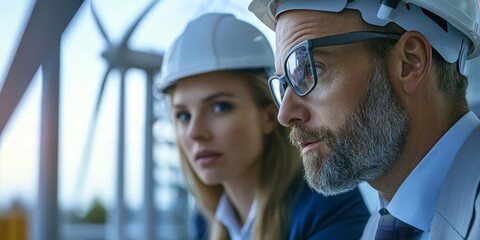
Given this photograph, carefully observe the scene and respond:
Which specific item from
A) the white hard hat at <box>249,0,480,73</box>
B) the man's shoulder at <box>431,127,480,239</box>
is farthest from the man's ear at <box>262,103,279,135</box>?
the man's shoulder at <box>431,127,480,239</box>

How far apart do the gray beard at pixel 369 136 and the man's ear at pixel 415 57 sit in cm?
3

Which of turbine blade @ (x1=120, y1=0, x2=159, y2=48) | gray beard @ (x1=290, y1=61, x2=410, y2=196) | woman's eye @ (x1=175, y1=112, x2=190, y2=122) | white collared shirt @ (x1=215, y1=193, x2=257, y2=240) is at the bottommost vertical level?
white collared shirt @ (x1=215, y1=193, x2=257, y2=240)

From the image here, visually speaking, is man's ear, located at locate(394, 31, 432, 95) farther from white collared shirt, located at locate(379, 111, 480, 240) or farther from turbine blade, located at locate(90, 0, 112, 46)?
turbine blade, located at locate(90, 0, 112, 46)

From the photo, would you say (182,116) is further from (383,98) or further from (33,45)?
(383,98)

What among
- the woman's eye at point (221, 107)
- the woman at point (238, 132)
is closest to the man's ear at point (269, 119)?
the woman at point (238, 132)

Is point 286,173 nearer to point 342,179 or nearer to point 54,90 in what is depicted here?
point 342,179

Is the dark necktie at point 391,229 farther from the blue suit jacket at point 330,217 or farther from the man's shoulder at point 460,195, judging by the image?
the blue suit jacket at point 330,217

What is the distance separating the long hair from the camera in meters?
1.73

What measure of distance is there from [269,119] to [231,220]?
32cm

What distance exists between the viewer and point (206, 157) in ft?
5.86

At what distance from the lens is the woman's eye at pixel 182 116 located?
1817 mm

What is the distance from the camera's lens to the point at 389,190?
1163mm

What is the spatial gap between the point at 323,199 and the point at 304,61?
0.59 m

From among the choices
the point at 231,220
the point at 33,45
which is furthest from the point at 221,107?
the point at 33,45
